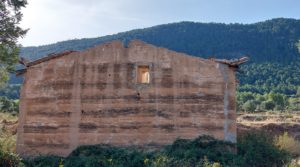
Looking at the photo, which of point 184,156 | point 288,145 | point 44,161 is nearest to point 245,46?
point 288,145

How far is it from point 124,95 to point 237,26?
280 ft

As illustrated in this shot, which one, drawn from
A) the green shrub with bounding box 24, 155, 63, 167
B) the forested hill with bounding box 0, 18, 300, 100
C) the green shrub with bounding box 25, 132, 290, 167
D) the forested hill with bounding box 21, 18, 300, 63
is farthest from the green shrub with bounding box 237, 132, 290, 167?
the forested hill with bounding box 21, 18, 300, 63

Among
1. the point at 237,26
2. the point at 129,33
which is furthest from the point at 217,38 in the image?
the point at 129,33

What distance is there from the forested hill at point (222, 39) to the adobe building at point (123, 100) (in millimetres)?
62828

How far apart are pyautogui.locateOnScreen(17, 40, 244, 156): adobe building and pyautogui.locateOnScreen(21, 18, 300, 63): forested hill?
62.8 m

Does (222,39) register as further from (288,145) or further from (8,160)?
(8,160)

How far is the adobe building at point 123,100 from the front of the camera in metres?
19.5

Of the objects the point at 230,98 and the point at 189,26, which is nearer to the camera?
the point at 230,98

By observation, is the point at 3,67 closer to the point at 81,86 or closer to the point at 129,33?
the point at 81,86

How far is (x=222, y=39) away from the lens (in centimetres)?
9612

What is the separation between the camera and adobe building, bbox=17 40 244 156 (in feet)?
64.0

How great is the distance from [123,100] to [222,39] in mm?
78669

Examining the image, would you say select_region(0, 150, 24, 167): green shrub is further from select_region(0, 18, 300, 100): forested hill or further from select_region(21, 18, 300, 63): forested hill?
select_region(21, 18, 300, 63): forested hill

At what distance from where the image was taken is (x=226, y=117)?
19.5 meters
